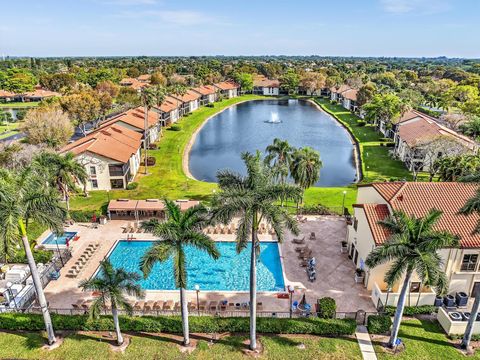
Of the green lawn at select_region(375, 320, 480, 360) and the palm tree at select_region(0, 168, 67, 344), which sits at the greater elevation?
the palm tree at select_region(0, 168, 67, 344)

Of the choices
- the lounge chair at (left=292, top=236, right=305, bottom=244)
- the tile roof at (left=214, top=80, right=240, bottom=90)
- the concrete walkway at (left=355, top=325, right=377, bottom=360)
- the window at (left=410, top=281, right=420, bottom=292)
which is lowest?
the concrete walkway at (left=355, top=325, right=377, bottom=360)

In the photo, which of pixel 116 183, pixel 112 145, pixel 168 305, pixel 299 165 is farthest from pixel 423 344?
pixel 112 145

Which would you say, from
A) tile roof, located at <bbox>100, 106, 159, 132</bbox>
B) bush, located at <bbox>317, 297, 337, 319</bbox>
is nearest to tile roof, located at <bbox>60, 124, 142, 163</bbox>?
tile roof, located at <bbox>100, 106, 159, 132</bbox>

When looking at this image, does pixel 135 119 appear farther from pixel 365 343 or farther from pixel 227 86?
pixel 227 86

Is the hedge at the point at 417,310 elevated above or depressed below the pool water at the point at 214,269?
above

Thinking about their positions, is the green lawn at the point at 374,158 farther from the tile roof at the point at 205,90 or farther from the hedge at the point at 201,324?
the tile roof at the point at 205,90

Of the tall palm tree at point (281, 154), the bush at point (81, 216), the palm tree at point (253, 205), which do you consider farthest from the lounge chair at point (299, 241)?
the bush at point (81, 216)

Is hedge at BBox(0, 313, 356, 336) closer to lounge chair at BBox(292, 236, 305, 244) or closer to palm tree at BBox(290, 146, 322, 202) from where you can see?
lounge chair at BBox(292, 236, 305, 244)
